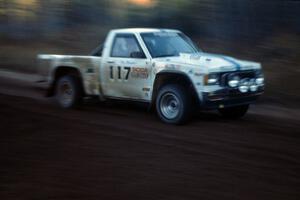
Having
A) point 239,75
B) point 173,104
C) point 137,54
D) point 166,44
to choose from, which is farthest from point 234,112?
point 137,54

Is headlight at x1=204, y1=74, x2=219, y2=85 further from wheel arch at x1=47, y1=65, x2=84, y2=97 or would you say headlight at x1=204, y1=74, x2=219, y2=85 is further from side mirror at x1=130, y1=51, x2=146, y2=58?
wheel arch at x1=47, y1=65, x2=84, y2=97

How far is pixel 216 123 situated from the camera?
1038cm

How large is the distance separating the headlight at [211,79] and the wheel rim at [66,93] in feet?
11.9

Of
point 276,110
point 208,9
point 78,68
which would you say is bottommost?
point 276,110

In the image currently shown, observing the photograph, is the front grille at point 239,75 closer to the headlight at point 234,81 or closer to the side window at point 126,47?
the headlight at point 234,81

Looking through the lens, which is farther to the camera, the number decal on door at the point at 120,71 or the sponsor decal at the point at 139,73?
the number decal on door at the point at 120,71

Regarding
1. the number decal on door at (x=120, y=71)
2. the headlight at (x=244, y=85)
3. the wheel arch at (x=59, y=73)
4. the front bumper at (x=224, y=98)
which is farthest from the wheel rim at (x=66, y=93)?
the headlight at (x=244, y=85)

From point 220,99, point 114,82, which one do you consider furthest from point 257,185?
point 114,82

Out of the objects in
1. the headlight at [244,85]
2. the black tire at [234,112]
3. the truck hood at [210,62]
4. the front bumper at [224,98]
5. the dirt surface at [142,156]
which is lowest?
the dirt surface at [142,156]

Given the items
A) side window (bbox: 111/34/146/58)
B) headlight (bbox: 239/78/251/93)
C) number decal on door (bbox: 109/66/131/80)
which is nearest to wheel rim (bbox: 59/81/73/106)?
number decal on door (bbox: 109/66/131/80)

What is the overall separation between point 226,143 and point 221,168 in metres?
1.54

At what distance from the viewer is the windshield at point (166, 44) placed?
10773mm

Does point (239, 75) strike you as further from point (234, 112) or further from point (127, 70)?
point (127, 70)

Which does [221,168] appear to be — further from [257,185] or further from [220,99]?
[220,99]
